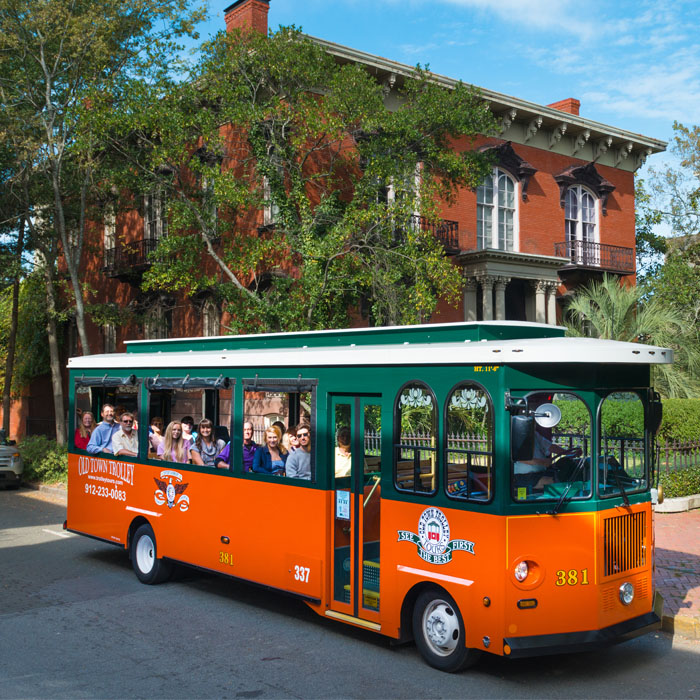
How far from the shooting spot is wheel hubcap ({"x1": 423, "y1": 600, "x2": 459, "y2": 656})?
6863 mm

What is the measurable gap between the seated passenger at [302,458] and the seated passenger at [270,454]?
0.21 meters

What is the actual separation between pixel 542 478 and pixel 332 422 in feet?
7.25

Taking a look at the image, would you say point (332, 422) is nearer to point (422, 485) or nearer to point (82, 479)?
point (422, 485)

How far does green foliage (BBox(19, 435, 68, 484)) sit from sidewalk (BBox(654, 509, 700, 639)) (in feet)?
44.4

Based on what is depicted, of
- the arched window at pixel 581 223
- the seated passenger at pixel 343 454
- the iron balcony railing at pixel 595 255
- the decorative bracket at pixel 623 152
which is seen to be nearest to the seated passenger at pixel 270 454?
the seated passenger at pixel 343 454

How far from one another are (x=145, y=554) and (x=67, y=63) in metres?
15.0

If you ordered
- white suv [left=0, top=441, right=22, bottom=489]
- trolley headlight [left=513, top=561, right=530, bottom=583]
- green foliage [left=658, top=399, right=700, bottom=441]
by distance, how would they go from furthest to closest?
1. white suv [left=0, top=441, right=22, bottom=489]
2. green foliage [left=658, top=399, right=700, bottom=441]
3. trolley headlight [left=513, top=561, right=530, bottom=583]

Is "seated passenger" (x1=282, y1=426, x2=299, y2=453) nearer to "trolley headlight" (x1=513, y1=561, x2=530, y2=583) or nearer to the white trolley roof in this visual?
the white trolley roof

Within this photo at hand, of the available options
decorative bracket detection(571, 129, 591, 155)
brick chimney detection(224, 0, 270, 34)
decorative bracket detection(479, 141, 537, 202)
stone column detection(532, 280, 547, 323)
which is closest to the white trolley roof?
brick chimney detection(224, 0, 270, 34)

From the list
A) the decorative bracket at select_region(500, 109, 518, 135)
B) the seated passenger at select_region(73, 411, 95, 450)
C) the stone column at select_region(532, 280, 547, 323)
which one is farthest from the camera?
the stone column at select_region(532, 280, 547, 323)

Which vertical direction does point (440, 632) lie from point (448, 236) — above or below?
below

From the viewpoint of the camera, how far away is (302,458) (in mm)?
8344

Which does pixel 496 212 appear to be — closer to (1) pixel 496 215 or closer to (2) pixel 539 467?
(1) pixel 496 215

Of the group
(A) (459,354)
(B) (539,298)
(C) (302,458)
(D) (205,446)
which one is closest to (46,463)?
(D) (205,446)
